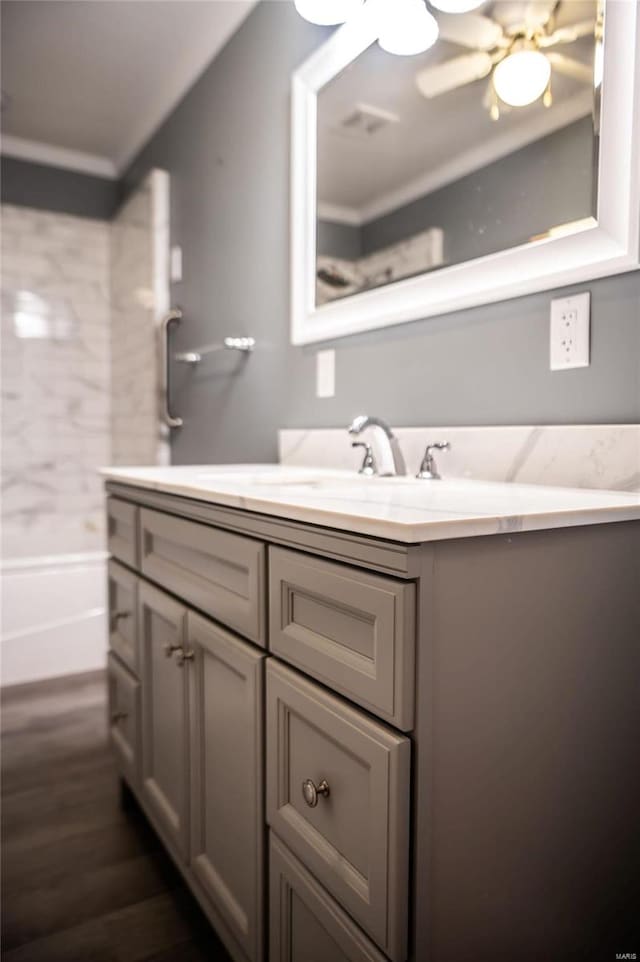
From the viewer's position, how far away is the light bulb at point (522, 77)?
107cm

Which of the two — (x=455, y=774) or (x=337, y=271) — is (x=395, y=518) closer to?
(x=455, y=774)

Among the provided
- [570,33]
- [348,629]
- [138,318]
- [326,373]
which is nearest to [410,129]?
[570,33]

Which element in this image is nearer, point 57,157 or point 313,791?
point 313,791

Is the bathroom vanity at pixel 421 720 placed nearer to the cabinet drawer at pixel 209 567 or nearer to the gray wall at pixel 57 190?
the cabinet drawer at pixel 209 567

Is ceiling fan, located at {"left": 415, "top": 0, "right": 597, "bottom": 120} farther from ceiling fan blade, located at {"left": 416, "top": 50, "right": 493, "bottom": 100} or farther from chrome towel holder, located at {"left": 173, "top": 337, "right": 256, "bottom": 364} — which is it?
chrome towel holder, located at {"left": 173, "top": 337, "right": 256, "bottom": 364}

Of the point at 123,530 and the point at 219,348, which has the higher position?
the point at 219,348

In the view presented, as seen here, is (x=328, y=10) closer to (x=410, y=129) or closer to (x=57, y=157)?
(x=410, y=129)

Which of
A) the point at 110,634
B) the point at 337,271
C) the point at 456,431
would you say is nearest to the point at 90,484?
the point at 110,634

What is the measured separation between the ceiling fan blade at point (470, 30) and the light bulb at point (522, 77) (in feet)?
0.17

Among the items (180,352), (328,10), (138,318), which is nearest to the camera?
(328,10)

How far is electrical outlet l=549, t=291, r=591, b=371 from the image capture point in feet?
3.32

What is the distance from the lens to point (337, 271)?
5.27ft

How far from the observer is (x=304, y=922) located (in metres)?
0.82

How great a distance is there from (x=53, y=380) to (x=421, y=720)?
3062 mm
